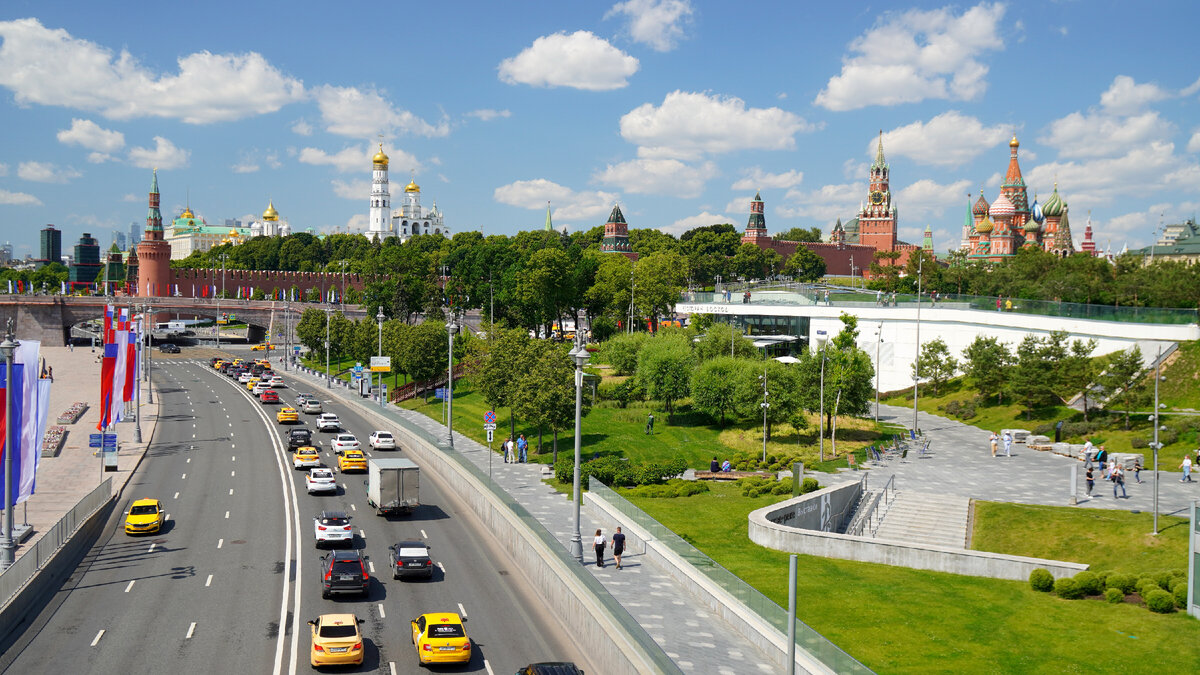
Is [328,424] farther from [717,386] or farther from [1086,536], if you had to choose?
[1086,536]

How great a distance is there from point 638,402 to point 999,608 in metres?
41.3

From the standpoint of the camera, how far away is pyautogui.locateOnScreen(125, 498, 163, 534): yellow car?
32531mm

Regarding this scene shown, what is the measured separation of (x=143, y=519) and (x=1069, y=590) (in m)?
30.0

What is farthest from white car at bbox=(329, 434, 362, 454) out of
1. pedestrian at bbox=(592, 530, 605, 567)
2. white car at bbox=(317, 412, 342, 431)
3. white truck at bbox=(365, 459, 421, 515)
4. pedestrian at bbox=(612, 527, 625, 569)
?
pedestrian at bbox=(612, 527, 625, 569)

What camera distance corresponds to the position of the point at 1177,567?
27.7 metres

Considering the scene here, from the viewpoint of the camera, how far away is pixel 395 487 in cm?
3556

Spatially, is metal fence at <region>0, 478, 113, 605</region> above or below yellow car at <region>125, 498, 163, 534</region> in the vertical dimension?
above

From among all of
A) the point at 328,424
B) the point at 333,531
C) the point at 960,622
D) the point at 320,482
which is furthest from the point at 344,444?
the point at 960,622

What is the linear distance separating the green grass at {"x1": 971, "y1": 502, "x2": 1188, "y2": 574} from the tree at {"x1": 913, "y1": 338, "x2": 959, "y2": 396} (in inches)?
1354

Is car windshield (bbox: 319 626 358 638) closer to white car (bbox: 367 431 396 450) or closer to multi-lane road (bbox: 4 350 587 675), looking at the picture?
multi-lane road (bbox: 4 350 587 675)

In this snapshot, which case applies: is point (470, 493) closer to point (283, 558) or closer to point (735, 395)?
point (283, 558)

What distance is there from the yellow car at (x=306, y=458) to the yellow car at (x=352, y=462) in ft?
4.29

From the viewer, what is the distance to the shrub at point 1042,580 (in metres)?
26.2

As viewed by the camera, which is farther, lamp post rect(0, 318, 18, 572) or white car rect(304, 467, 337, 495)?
white car rect(304, 467, 337, 495)
